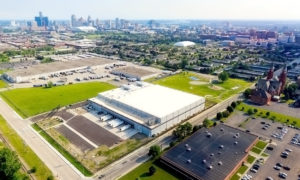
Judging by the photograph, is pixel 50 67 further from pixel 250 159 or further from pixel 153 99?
pixel 250 159

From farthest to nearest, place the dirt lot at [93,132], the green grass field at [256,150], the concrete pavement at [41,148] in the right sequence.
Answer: the dirt lot at [93,132] → the green grass field at [256,150] → the concrete pavement at [41,148]

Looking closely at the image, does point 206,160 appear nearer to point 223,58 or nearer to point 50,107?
point 50,107

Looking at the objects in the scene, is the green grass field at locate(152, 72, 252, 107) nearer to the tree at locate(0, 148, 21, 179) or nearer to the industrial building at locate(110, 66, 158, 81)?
the industrial building at locate(110, 66, 158, 81)

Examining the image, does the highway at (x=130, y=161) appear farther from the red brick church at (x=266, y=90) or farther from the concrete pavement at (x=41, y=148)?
the red brick church at (x=266, y=90)

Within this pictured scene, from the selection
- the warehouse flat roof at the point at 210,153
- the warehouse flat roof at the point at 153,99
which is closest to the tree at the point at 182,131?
the warehouse flat roof at the point at 210,153

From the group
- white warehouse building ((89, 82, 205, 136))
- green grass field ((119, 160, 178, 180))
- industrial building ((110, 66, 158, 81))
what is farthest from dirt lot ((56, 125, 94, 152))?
industrial building ((110, 66, 158, 81))
